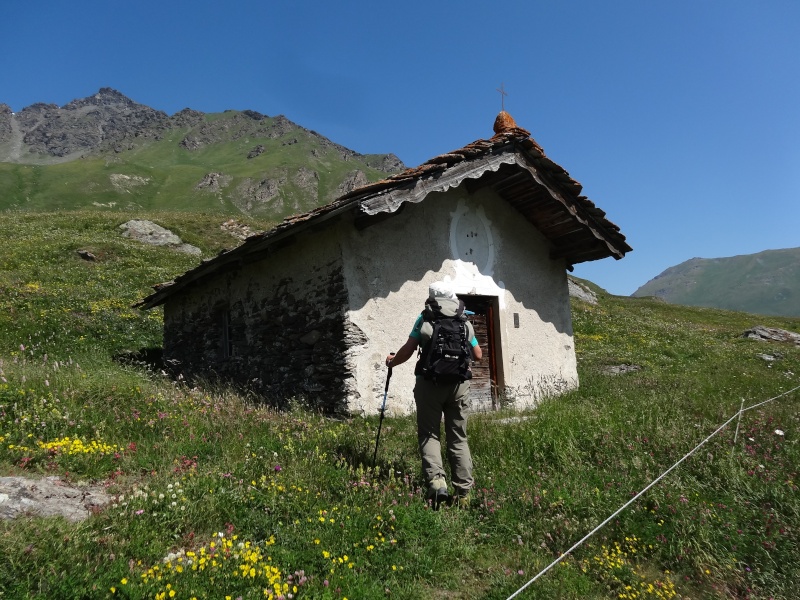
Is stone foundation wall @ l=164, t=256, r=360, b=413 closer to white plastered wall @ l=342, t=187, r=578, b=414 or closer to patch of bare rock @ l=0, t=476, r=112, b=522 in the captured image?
white plastered wall @ l=342, t=187, r=578, b=414

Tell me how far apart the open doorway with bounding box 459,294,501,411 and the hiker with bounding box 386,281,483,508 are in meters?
4.52

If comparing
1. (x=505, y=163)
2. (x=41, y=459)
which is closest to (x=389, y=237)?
(x=505, y=163)

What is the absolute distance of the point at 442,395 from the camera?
4887 mm

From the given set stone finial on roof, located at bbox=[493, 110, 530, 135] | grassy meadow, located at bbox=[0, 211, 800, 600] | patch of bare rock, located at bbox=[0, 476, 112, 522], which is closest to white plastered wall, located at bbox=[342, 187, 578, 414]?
grassy meadow, located at bbox=[0, 211, 800, 600]

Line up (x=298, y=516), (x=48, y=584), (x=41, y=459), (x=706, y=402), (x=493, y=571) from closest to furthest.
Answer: (x=48, y=584), (x=493, y=571), (x=298, y=516), (x=41, y=459), (x=706, y=402)

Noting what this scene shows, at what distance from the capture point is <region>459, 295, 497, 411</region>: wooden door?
31.3 feet

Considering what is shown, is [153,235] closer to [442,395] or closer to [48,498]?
[48,498]

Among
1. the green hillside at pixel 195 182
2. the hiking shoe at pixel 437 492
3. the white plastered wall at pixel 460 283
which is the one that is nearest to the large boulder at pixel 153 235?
the white plastered wall at pixel 460 283

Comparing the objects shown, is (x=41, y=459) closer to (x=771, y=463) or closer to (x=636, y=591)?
(x=636, y=591)

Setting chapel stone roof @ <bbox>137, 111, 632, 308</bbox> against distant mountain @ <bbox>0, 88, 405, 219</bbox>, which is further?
distant mountain @ <bbox>0, 88, 405, 219</bbox>

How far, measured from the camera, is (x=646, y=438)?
602cm

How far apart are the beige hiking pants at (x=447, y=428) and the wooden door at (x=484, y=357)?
449cm

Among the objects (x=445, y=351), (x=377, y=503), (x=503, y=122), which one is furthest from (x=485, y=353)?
(x=377, y=503)

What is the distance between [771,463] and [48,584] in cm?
629
